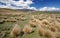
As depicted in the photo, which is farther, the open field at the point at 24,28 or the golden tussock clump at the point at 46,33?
the open field at the point at 24,28

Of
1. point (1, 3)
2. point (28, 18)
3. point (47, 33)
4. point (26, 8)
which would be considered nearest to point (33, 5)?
point (26, 8)

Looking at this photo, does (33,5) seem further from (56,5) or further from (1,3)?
(1,3)

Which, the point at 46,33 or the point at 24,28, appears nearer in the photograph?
the point at 46,33

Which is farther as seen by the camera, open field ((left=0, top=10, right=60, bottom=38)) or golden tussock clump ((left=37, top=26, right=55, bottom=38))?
open field ((left=0, top=10, right=60, bottom=38))

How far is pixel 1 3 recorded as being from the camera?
5.51m

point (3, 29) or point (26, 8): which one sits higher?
point (26, 8)

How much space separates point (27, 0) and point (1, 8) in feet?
3.37

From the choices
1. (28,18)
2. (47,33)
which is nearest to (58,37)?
(47,33)

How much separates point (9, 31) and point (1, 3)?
137cm

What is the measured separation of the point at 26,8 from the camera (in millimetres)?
5348

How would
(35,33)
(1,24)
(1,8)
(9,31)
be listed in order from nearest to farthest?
(35,33) < (9,31) < (1,24) < (1,8)

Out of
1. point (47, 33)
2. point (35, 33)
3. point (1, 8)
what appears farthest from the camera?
point (1, 8)

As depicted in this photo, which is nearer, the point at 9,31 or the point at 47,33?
the point at 47,33

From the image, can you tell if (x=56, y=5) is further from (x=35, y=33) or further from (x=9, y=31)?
(x=9, y=31)
